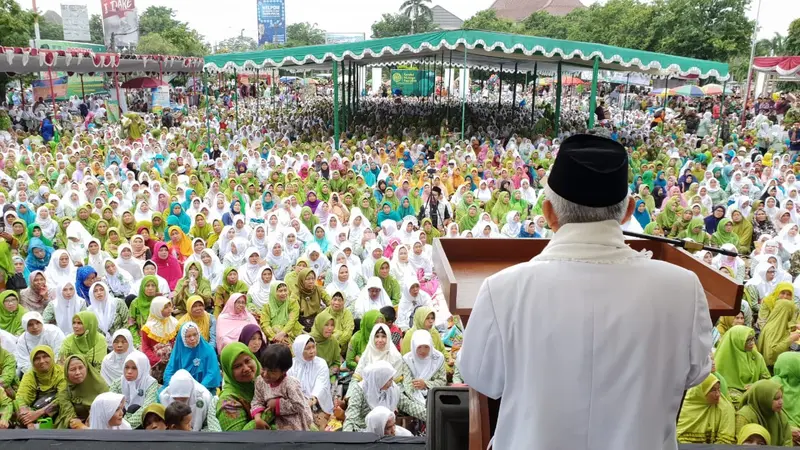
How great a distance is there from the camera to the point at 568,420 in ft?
3.65

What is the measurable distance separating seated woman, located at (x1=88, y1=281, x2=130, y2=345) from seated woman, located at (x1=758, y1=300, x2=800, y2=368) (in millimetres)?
5019

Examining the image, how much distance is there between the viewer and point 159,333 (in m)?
4.55

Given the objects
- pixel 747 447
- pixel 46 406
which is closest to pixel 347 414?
pixel 46 406

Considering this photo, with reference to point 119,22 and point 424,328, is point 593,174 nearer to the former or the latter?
point 424,328

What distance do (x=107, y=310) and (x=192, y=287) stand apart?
2.31 ft

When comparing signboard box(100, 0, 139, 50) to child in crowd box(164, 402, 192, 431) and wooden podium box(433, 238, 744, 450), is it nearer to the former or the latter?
child in crowd box(164, 402, 192, 431)

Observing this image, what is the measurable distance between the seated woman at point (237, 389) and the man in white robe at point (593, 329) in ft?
8.54

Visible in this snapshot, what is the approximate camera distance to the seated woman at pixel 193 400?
351 cm

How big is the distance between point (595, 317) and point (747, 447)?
6.38ft

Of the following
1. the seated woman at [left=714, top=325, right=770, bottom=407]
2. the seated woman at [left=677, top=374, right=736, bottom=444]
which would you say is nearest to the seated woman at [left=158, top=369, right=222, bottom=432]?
the seated woman at [left=677, top=374, right=736, bottom=444]

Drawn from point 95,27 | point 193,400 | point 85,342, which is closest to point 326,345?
point 193,400

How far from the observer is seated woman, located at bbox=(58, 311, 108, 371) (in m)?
4.19

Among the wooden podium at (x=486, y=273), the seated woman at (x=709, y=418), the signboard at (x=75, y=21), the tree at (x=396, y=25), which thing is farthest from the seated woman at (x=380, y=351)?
the tree at (x=396, y=25)

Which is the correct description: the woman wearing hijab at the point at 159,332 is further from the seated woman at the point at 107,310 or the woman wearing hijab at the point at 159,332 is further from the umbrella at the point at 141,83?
the umbrella at the point at 141,83
